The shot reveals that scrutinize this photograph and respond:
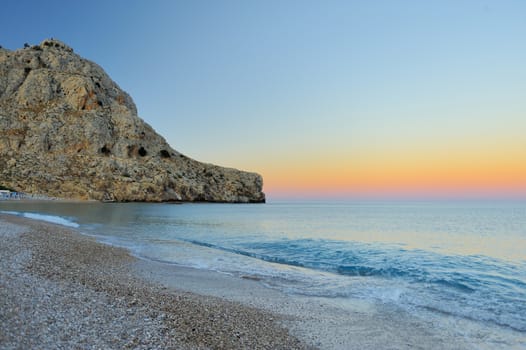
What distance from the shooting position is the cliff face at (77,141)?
293 feet

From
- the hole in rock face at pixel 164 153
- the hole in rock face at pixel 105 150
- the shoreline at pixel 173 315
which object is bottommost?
the shoreline at pixel 173 315

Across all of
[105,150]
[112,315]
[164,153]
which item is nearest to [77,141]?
[105,150]

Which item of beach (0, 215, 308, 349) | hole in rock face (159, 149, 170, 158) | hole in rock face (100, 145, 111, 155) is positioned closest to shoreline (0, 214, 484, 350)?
beach (0, 215, 308, 349)

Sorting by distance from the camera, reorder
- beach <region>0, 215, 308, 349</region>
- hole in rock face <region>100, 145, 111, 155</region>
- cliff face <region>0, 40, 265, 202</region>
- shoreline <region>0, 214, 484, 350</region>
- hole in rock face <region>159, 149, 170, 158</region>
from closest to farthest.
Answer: beach <region>0, 215, 308, 349</region>, shoreline <region>0, 214, 484, 350</region>, cliff face <region>0, 40, 265, 202</region>, hole in rock face <region>100, 145, 111, 155</region>, hole in rock face <region>159, 149, 170, 158</region>

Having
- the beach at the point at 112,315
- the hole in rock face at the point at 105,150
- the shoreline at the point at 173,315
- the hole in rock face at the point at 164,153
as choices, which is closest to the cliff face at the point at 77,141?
the hole in rock face at the point at 164,153

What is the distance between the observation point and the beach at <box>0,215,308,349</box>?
5516 millimetres

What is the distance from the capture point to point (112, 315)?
670cm

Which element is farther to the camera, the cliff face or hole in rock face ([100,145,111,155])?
hole in rock face ([100,145,111,155])

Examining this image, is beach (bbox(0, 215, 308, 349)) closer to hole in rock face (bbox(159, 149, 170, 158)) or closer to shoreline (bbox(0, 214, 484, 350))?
shoreline (bbox(0, 214, 484, 350))

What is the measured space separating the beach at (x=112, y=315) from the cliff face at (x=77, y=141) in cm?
8835

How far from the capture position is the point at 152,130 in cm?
12706

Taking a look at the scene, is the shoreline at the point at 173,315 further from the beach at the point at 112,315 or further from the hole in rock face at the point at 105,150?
the hole in rock face at the point at 105,150

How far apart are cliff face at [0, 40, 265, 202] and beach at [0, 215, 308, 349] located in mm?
88352

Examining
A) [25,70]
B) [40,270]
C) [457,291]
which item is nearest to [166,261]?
[40,270]
